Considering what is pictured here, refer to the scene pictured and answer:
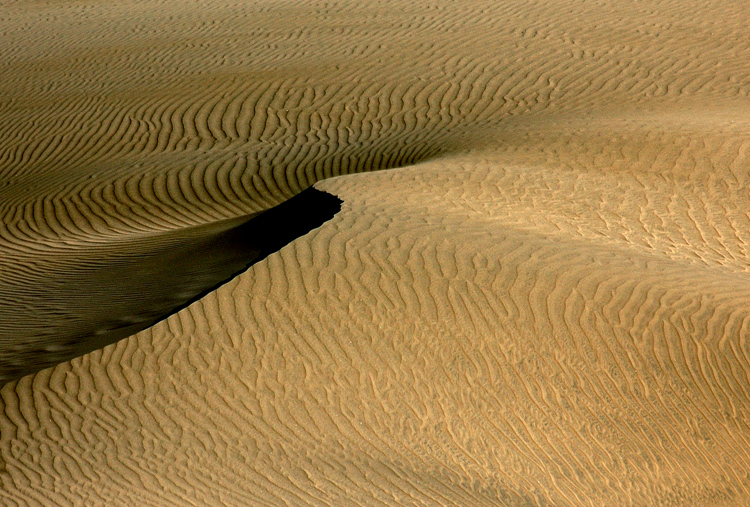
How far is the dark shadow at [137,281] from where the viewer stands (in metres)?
7.45

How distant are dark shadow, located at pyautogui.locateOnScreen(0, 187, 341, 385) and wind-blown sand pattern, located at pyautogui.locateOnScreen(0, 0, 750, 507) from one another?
0.06 m

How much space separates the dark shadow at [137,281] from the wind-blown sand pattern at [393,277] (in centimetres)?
6

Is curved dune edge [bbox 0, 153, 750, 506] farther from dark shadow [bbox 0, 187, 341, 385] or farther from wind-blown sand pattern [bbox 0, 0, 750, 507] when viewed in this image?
dark shadow [bbox 0, 187, 341, 385]

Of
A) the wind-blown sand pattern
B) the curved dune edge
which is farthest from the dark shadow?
the curved dune edge

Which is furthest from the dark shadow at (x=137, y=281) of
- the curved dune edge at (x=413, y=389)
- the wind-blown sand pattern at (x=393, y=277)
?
the curved dune edge at (x=413, y=389)

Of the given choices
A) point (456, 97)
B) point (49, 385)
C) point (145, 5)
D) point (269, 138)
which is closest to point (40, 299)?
point (49, 385)

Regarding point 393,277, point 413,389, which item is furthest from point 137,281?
point 413,389

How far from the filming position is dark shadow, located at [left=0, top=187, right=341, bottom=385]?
745cm

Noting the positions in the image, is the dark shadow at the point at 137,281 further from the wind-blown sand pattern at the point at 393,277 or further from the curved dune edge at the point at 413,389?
the curved dune edge at the point at 413,389

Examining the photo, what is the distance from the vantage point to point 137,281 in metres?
9.34

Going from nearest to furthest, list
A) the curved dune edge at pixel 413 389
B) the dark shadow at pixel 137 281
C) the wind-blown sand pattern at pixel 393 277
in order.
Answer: the curved dune edge at pixel 413 389 < the wind-blown sand pattern at pixel 393 277 < the dark shadow at pixel 137 281

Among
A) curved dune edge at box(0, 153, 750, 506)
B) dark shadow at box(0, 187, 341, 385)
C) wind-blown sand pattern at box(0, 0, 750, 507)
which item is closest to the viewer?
curved dune edge at box(0, 153, 750, 506)

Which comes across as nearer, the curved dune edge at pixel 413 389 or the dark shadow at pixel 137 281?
the curved dune edge at pixel 413 389

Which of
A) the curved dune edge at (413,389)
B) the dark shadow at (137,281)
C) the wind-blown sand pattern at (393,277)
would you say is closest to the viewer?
the curved dune edge at (413,389)
